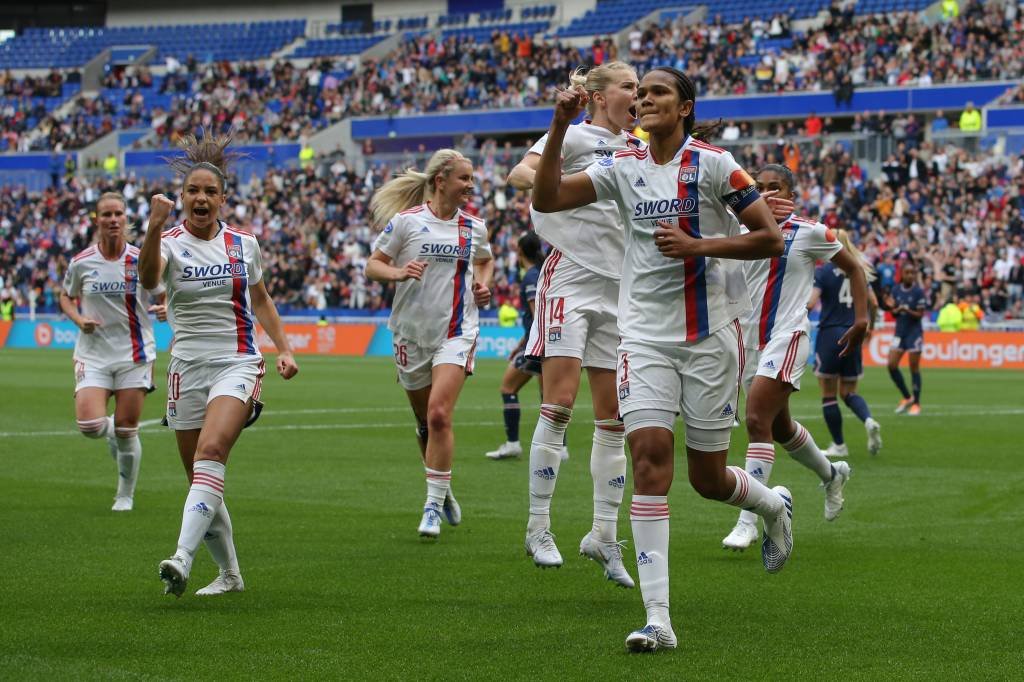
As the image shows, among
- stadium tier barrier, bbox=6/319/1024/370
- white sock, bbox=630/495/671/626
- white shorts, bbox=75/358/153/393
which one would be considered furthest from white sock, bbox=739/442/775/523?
stadium tier barrier, bbox=6/319/1024/370

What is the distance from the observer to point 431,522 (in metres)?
9.55

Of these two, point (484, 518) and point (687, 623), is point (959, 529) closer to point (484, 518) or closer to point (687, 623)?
point (484, 518)

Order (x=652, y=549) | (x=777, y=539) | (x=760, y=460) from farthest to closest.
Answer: (x=760, y=460) < (x=777, y=539) < (x=652, y=549)

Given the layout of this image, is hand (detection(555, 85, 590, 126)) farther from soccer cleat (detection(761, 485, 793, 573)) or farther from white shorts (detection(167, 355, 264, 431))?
white shorts (detection(167, 355, 264, 431))

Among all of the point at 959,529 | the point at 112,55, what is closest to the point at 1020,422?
the point at 959,529

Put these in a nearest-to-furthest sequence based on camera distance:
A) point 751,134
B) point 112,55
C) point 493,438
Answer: point 493,438 < point 751,134 < point 112,55

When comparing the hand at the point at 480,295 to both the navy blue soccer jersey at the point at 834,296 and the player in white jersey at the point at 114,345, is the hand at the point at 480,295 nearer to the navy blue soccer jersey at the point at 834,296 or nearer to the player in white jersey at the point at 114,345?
the player in white jersey at the point at 114,345

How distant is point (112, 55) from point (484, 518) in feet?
207

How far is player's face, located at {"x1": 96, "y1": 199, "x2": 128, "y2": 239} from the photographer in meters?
11.2

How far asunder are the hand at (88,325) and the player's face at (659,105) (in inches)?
255

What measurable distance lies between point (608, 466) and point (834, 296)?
23.8 ft

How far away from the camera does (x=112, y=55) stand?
69.2 meters

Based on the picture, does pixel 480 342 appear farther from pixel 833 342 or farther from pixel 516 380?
pixel 833 342

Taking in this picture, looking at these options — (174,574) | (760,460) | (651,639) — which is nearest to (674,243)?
(651,639)
